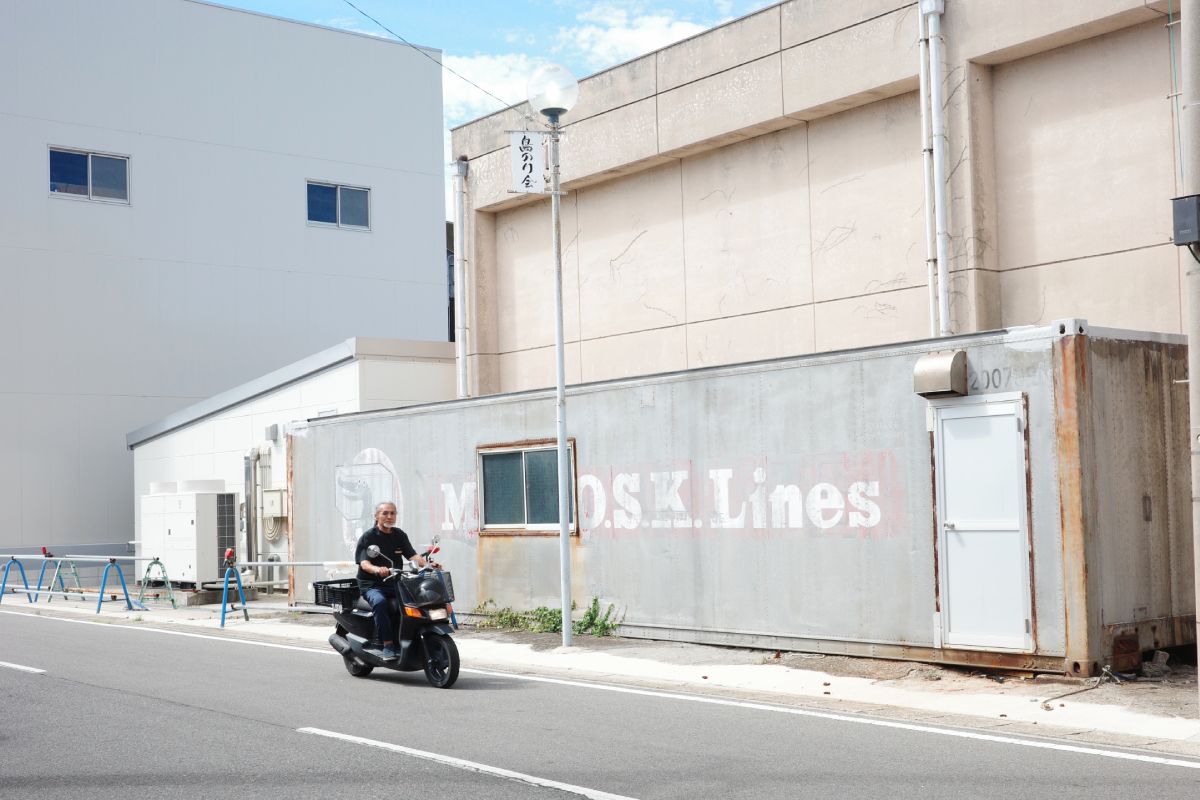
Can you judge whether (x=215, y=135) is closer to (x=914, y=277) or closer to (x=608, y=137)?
Result: (x=608, y=137)

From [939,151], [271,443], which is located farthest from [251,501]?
[939,151]

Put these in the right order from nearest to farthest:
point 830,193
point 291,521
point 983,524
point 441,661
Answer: point 983,524, point 441,661, point 830,193, point 291,521

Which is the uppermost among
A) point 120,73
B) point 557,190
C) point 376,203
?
point 120,73

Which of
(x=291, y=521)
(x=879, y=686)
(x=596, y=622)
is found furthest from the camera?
(x=291, y=521)

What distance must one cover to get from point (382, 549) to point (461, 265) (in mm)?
11507

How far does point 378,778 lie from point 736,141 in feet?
42.2

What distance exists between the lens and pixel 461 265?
2331 centimetres

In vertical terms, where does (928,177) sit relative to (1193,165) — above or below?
above

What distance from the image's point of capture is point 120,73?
33.7 meters

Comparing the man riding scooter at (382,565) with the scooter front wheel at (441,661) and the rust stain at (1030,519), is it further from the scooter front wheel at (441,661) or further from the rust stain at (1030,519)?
the rust stain at (1030,519)

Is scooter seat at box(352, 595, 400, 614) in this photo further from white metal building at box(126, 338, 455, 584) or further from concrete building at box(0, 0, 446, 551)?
concrete building at box(0, 0, 446, 551)

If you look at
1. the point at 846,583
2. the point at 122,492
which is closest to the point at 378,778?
the point at 846,583

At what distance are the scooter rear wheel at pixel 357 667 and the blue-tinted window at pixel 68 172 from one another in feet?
80.1

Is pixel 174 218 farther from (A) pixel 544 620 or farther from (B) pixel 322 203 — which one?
(A) pixel 544 620
